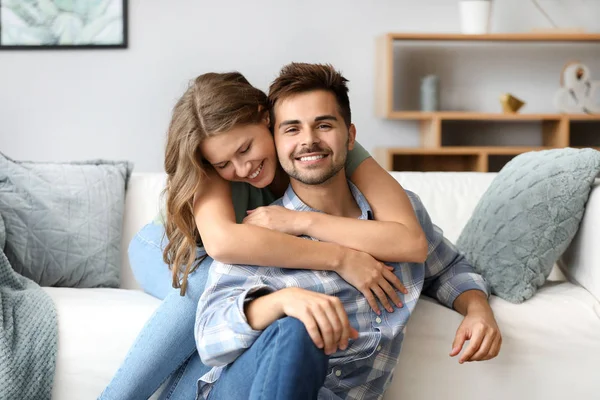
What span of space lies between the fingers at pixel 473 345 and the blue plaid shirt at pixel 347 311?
5.2 inches

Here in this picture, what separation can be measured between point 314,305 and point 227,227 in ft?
1.18

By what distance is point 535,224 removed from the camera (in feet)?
5.98

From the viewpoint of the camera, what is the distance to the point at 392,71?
3.76 m

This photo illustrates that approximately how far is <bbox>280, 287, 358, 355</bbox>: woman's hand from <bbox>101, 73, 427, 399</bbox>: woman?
0.22m

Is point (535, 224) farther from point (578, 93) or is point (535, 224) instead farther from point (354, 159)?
point (578, 93)

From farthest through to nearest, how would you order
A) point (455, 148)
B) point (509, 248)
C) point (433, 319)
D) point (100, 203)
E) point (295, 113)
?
point (455, 148), point (100, 203), point (509, 248), point (433, 319), point (295, 113)

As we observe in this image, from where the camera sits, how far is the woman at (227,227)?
1494mm

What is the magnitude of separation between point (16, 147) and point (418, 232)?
9.45 feet

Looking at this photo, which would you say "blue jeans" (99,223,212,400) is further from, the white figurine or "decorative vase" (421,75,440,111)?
the white figurine

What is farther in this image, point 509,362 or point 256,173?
point 509,362

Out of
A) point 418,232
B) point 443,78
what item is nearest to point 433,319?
point 418,232

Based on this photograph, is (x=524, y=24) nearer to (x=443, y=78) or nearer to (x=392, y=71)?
(x=443, y=78)

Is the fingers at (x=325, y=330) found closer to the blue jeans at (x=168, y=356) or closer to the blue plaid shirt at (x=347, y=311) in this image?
the blue plaid shirt at (x=347, y=311)

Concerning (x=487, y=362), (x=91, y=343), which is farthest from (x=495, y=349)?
(x=91, y=343)
